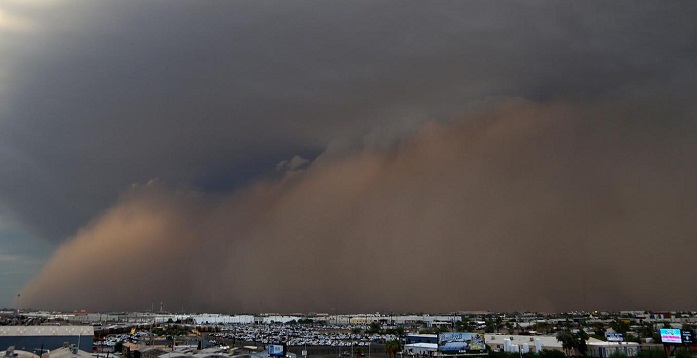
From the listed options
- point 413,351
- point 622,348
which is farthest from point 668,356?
point 413,351

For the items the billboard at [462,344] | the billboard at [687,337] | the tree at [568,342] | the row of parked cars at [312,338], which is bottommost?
the row of parked cars at [312,338]

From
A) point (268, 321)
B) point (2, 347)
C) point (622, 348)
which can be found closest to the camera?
point (622, 348)

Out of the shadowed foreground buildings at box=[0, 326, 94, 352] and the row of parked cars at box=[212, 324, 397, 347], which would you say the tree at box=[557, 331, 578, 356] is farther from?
the shadowed foreground buildings at box=[0, 326, 94, 352]

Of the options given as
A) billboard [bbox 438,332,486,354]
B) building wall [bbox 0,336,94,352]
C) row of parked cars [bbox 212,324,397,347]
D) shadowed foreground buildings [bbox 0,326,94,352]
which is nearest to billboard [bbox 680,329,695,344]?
billboard [bbox 438,332,486,354]

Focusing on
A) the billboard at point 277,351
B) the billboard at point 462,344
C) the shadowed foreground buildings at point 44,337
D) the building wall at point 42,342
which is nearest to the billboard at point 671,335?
the billboard at point 462,344

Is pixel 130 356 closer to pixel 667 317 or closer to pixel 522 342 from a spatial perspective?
pixel 522 342

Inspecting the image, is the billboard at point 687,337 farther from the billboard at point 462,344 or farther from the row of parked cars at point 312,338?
the row of parked cars at point 312,338

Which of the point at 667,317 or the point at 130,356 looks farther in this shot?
the point at 667,317

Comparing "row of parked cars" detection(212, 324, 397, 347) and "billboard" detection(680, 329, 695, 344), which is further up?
"billboard" detection(680, 329, 695, 344)
